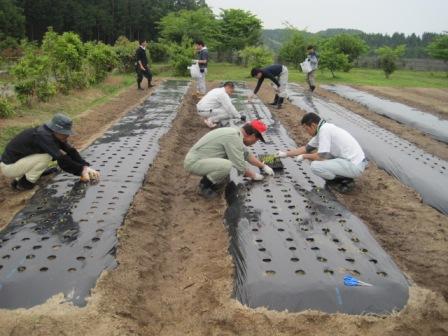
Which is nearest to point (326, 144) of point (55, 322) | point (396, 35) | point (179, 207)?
point (179, 207)

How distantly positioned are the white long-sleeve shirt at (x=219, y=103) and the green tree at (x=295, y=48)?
Answer: 67.1 feet

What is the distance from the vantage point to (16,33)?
30969mm

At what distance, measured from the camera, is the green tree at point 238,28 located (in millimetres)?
28484

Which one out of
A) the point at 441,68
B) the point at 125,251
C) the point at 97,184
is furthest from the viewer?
the point at 441,68

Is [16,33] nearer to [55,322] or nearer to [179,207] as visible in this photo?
[179,207]

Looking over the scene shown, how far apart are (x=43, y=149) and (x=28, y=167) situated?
1.24 feet

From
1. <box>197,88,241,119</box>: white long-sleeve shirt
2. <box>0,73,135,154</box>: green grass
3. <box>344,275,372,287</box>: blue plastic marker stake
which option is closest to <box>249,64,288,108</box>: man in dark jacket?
<box>197,88,241,119</box>: white long-sleeve shirt

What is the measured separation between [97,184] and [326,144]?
9.23 feet

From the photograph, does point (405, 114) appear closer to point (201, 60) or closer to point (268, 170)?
point (201, 60)

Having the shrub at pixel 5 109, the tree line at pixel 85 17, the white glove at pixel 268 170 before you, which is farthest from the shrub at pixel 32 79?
the tree line at pixel 85 17

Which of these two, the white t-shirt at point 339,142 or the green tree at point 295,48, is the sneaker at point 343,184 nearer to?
the white t-shirt at point 339,142

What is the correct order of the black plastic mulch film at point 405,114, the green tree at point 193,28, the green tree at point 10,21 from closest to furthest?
the black plastic mulch film at point 405,114
the green tree at point 193,28
the green tree at point 10,21

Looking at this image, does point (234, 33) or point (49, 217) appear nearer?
point (49, 217)

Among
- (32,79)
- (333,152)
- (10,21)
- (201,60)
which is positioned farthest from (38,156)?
(10,21)
